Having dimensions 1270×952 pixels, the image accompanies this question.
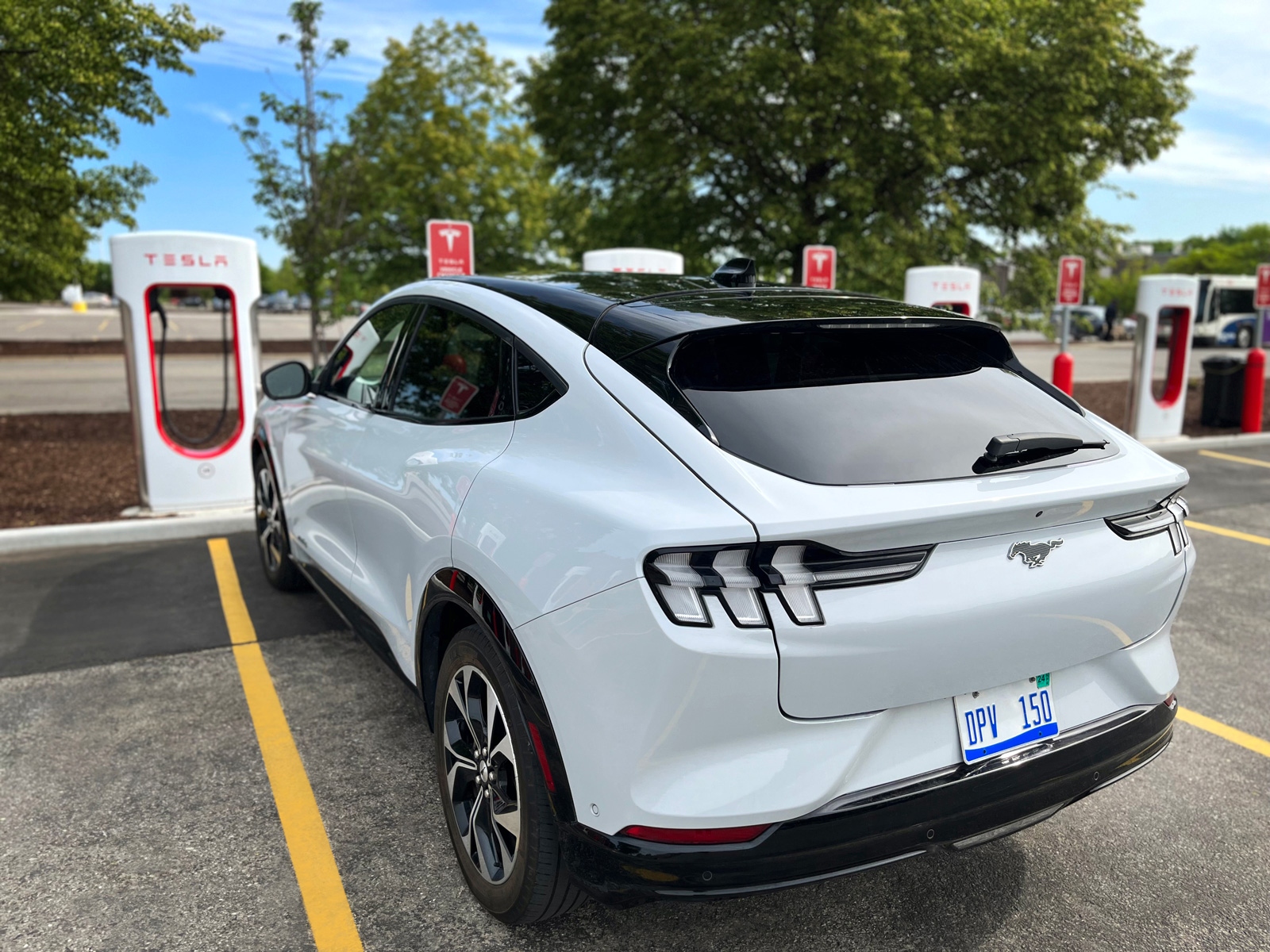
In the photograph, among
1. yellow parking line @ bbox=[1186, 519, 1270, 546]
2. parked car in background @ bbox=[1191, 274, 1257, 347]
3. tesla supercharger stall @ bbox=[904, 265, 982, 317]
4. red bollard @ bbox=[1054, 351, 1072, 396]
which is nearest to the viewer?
yellow parking line @ bbox=[1186, 519, 1270, 546]

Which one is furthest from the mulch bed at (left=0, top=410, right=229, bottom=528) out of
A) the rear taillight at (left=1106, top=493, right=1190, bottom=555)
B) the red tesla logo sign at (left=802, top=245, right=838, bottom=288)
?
the red tesla logo sign at (left=802, top=245, right=838, bottom=288)

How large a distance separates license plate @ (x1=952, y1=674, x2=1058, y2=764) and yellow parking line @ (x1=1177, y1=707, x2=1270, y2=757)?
6.88 feet

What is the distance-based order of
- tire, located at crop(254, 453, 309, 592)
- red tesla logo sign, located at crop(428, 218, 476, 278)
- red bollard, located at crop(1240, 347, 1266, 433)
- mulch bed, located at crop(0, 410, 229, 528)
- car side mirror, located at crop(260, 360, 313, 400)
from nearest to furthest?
car side mirror, located at crop(260, 360, 313, 400) < tire, located at crop(254, 453, 309, 592) < mulch bed, located at crop(0, 410, 229, 528) < red tesla logo sign, located at crop(428, 218, 476, 278) < red bollard, located at crop(1240, 347, 1266, 433)

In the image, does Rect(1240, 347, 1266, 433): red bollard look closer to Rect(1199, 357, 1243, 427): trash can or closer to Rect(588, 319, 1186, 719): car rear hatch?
Rect(1199, 357, 1243, 427): trash can

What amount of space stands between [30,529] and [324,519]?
392cm

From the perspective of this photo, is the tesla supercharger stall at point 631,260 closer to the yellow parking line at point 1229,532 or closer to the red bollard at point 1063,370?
the yellow parking line at point 1229,532

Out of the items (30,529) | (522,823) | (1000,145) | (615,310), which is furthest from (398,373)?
(1000,145)

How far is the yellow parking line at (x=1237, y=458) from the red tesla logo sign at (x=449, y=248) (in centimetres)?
888

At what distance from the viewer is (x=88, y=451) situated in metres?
10.2

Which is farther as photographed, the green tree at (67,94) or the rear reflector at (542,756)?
the green tree at (67,94)

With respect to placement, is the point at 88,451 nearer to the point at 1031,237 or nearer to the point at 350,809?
the point at 350,809

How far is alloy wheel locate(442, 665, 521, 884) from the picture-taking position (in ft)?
8.01

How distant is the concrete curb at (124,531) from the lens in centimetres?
655

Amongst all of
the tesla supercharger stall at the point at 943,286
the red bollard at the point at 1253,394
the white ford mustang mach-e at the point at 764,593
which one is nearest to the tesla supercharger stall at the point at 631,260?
the tesla supercharger stall at the point at 943,286
